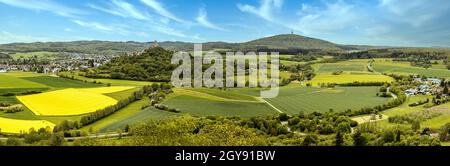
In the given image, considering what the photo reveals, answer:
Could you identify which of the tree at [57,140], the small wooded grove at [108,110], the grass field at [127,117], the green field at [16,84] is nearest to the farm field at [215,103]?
the grass field at [127,117]

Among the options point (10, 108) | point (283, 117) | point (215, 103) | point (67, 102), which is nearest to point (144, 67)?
point (67, 102)

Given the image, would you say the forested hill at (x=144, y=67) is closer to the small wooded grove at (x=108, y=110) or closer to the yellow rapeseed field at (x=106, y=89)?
the yellow rapeseed field at (x=106, y=89)

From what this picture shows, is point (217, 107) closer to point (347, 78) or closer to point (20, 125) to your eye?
point (20, 125)

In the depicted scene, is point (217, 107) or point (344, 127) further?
point (217, 107)

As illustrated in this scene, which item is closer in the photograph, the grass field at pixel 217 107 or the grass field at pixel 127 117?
the grass field at pixel 127 117

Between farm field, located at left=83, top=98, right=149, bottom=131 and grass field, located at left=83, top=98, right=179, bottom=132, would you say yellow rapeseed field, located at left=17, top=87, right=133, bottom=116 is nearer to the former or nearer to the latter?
farm field, located at left=83, top=98, right=149, bottom=131

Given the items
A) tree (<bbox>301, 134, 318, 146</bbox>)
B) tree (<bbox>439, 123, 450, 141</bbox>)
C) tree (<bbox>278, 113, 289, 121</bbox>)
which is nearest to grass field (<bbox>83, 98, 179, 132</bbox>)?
tree (<bbox>278, 113, 289, 121</bbox>)
